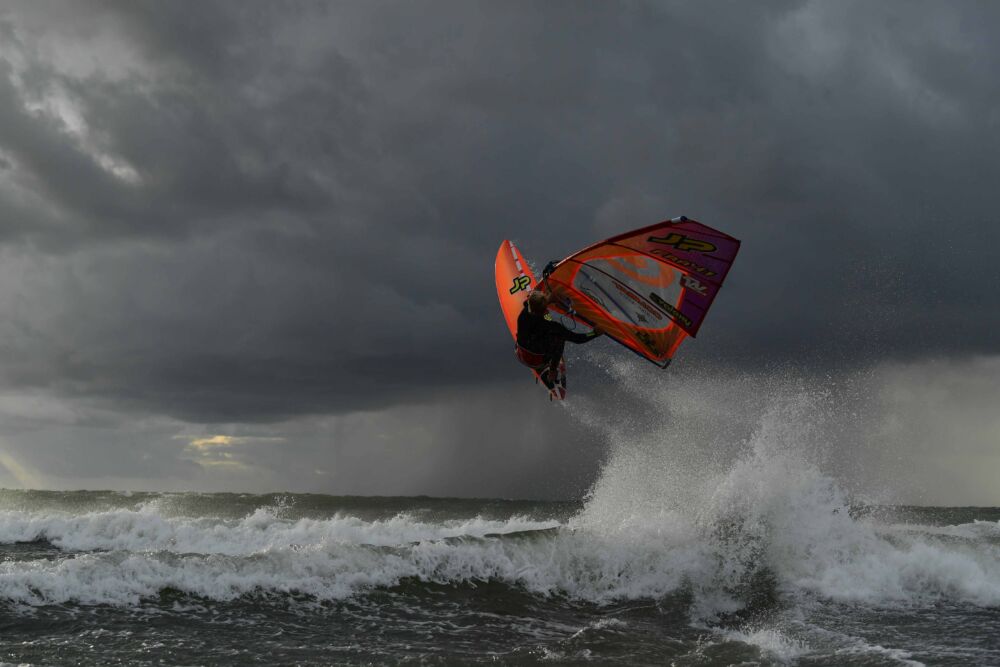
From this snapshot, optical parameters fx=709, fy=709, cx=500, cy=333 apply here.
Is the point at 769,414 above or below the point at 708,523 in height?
above

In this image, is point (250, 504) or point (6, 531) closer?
point (6, 531)

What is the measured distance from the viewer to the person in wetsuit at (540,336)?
9461 millimetres

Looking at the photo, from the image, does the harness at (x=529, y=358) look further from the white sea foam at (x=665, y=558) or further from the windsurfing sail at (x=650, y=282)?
the white sea foam at (x=665, y=558)

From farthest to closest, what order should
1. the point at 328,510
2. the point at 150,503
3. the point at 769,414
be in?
the point at 328,510 < the point at 150,503 < the point at 769,414

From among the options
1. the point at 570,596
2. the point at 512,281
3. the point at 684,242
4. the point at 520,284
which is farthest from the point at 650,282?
the point at 570,596

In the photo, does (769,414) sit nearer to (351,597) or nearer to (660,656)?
(660,656)

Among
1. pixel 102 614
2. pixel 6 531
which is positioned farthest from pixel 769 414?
pixel 6 531

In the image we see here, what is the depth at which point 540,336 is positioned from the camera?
9.71 metres

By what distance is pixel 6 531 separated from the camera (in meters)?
18.9

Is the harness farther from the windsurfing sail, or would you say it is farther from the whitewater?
the whitewater

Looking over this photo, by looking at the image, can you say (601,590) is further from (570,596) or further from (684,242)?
(684,242)

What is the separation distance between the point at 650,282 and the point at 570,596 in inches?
222

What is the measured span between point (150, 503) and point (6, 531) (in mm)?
11970

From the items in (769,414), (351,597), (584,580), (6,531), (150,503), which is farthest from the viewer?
(150,503)
